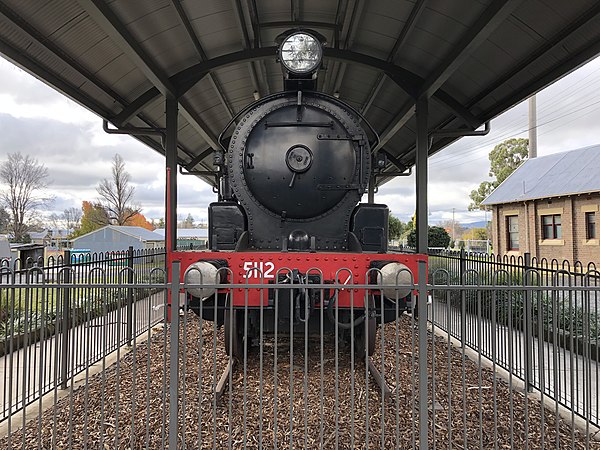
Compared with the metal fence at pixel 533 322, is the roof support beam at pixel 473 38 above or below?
above

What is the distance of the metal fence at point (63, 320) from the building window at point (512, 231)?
19211 mm

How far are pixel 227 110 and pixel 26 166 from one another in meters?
39.7

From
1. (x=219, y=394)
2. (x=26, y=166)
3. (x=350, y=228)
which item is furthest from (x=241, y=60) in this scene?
(x=26, y=166)

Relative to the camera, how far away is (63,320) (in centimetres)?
510

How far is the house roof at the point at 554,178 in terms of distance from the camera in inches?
738

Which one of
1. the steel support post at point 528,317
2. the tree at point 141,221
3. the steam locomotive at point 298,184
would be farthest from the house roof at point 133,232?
the steel support post at point 528,317

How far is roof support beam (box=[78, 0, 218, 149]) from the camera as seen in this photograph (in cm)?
465

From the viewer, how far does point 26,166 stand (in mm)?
41062

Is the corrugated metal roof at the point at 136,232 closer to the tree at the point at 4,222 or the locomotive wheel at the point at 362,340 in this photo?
the tree at the point at 4,222

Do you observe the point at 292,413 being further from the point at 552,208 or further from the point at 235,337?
the point at 552,208

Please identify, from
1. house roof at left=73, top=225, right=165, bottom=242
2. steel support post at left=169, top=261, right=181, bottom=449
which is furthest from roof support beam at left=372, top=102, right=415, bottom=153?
house roof at left=73, top=225, right=165, bottom=242

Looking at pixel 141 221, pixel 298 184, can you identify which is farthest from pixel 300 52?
pixel 141 221

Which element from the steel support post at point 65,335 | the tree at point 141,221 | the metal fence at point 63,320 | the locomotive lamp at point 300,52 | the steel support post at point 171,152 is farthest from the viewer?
the tree at point 141,221

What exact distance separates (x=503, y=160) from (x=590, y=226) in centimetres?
2475
